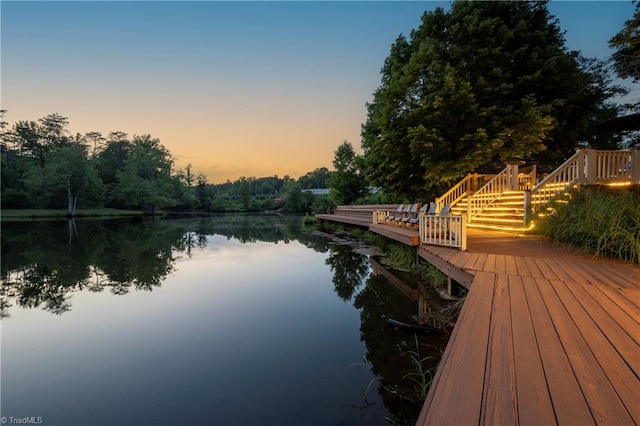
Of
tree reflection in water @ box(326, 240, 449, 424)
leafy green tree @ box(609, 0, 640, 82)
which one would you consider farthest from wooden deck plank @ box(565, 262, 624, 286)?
leafy green tree @ box(609, 0, 640, 82)

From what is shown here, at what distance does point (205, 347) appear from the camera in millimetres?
4492

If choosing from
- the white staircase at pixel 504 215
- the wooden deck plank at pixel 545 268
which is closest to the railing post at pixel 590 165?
the white staircase at pixel 504 215

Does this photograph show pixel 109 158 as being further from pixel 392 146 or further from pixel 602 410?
pixel 602 410

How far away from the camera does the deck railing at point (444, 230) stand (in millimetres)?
5699

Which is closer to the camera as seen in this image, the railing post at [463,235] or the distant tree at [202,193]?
the railing post at [463,235]

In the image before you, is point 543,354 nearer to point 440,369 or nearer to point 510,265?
point 440,369

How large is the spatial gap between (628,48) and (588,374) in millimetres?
14973

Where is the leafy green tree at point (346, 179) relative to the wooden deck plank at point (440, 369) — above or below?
above

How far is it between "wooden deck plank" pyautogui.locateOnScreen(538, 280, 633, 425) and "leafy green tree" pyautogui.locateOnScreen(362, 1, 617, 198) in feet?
24.7

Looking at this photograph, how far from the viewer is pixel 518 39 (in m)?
9.84

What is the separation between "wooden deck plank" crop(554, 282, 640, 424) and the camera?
4.25 ft

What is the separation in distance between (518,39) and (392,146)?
19.0 ft

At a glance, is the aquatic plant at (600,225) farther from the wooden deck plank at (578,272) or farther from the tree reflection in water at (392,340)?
the tree reflection in water at (392,340)

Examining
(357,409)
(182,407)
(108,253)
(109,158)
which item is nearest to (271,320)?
(182,407)
